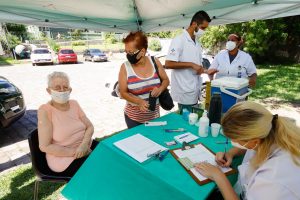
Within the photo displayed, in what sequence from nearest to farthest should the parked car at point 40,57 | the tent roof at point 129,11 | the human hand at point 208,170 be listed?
the human hand at point 208,170 → the tent roof at point 129,11 → the parked car at point 40,57

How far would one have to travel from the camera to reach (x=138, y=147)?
188cm

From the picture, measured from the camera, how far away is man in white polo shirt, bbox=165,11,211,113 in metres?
3.02

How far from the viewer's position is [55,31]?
140ft

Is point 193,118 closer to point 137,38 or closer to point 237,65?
point 137,38

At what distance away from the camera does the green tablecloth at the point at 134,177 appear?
4.79 feet

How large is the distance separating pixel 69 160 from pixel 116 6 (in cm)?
284

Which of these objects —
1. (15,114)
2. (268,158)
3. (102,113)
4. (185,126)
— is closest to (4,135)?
(15,114)

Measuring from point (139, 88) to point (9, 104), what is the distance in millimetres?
3084

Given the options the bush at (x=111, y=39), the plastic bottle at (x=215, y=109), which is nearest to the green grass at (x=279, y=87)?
the plastic bottle at (x=215, y=109)

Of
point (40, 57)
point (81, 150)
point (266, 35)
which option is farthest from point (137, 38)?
point (40, 57)

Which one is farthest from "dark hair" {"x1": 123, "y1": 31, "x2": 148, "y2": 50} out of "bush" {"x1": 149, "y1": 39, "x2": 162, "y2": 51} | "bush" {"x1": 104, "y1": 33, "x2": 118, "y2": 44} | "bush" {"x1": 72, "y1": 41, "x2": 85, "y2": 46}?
"bush" {"x1": 104, "y1": 33, "x2": 118, "y2": 44}

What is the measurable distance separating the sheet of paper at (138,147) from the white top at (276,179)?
0.78 meters

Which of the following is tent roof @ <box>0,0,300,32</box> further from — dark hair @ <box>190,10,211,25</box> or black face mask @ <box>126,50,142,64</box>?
black face mask @ <box>126,50,142,64</box>

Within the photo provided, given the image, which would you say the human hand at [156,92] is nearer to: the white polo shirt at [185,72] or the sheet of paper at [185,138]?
the sheet of paper at [185,138]
